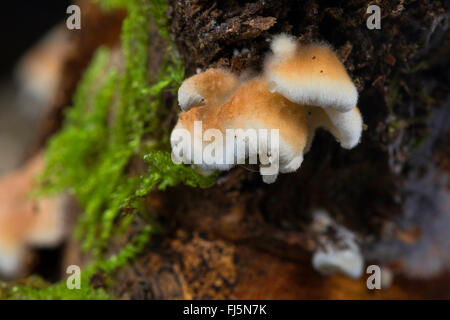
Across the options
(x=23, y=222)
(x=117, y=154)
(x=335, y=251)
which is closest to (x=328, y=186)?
(x=335, y=251)

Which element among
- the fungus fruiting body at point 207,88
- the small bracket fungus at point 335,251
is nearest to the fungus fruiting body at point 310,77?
the fungus fruiting body at point 207,88

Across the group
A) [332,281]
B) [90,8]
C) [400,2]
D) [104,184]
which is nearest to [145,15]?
[104,184]

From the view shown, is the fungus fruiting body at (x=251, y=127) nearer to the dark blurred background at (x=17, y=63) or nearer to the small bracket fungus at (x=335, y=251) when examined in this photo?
the small bracket fungus at (x=335, y=251)

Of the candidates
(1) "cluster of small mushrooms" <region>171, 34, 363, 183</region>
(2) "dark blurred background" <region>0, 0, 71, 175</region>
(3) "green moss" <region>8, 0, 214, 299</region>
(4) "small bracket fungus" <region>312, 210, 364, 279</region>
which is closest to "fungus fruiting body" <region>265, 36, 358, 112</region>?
(1) "cluster of small mushrooms" <region>171, 34, 363, 183</region>

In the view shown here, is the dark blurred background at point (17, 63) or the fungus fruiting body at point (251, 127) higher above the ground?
the dark blurred background at point (17, 63)

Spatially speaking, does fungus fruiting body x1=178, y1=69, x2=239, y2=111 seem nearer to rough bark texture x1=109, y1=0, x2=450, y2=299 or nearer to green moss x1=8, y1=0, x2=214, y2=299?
rough bark texture x1=109, y1=0, x2=450, y2=299

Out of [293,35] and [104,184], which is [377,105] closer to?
[293,35]
